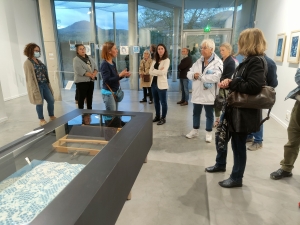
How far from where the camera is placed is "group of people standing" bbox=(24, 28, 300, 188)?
5.59 feet

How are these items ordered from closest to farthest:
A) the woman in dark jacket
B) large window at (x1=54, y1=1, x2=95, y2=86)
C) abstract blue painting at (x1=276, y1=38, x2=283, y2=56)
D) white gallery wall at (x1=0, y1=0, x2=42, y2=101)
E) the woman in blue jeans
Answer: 1. the woman in dark jacket
2. the woman in blue jeans
3. abstract blue painting at (x1=276, y1=38, x2=283, y2=56)
4. white gallery wall at (x1=0, y1=0, x2=42, y2=101)
5. large window at (x1=54, y1=1, x2=95, y2=86)

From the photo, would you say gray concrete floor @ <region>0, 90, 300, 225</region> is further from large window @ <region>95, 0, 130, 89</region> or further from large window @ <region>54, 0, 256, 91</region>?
large window @ <region>95, 0, 130, 89</region>

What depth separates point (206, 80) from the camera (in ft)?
8.94

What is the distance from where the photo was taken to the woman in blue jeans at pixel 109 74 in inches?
111

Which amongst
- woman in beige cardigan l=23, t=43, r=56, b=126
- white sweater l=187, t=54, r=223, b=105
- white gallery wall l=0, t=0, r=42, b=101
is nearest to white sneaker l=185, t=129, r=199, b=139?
white sweater l=187, t=54, r=223, b=105

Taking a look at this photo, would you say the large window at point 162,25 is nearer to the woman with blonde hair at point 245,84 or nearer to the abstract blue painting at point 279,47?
the abstract blue painting at point 279,47

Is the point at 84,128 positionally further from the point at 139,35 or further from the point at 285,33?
the point at 139,35

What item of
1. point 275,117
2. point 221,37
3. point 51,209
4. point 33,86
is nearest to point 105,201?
point 51,209

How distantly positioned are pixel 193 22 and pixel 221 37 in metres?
1.06

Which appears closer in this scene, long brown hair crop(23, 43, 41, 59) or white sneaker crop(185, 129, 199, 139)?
white sneaker crop(185, 129, 199, 139)

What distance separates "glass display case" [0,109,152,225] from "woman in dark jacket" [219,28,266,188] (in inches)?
32.6

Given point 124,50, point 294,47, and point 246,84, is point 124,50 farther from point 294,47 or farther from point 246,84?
point 246,84

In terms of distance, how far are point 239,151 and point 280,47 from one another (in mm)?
3233

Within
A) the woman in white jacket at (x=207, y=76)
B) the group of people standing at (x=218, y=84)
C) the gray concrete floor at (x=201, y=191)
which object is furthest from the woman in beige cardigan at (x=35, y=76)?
the woman in white jacket at (x=207, y=76)
